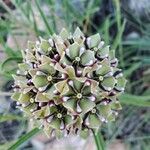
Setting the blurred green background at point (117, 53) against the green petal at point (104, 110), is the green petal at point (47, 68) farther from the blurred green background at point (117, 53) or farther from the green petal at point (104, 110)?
the blurred green background at point (117, 53)

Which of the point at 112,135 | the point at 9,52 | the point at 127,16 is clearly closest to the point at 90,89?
the point at 9,52

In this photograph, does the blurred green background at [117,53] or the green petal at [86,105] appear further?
the blurred green background at [117,53]

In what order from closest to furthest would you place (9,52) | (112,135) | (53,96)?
1. (53,96)
2. (9,52)
3. (112,135)

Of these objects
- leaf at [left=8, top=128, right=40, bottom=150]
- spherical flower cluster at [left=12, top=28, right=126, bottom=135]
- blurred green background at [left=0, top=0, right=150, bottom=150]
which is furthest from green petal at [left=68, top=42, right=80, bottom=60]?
blurred green background at [left=0, top=0, right=150, bottom=150]

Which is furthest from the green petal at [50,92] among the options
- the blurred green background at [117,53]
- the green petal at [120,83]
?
the blurred green background at [117,53]

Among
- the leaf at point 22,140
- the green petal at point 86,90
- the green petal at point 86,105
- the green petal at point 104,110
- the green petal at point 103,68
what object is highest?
the green petal at point 103,68

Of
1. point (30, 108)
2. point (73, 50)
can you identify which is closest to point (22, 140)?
point (30, 108)

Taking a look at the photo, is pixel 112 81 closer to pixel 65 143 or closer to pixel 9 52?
pixel 9 52

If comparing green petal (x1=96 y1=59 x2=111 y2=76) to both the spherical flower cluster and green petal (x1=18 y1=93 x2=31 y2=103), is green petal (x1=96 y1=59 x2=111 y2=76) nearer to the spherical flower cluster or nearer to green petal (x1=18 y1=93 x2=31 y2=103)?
the spherical flower cluster
